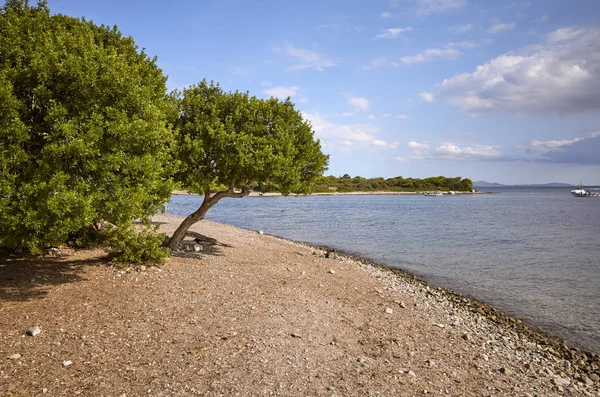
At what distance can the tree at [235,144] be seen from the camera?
50.1 feet

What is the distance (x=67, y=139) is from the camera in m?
10.1

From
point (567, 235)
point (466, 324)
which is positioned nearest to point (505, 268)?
point (466, 324)

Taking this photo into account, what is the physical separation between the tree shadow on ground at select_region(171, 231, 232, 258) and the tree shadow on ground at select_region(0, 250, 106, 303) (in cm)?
407

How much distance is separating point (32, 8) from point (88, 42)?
594 centimetres

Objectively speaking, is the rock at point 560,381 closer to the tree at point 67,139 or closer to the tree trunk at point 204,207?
the tree at point 67,139

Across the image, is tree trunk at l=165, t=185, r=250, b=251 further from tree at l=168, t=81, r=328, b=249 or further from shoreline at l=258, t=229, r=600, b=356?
shoreline at l=258, t=229, r=600, b=356

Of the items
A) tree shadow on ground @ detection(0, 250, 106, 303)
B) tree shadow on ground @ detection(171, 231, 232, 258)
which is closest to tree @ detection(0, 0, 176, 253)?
tree shadow on ground @ detection(0, 250, 106, 303)

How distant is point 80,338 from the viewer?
9492 millimetres

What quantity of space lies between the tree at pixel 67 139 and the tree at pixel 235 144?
3512 mm

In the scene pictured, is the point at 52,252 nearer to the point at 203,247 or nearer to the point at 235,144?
the point at 203,247

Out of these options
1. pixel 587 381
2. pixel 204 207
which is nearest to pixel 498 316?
pixel 587 381

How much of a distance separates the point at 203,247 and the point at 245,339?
1251 centimetres

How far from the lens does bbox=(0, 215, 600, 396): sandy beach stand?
814 centimetres

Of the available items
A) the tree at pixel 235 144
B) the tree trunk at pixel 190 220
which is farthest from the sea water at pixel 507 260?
the tree trunk at pixel 190 220
